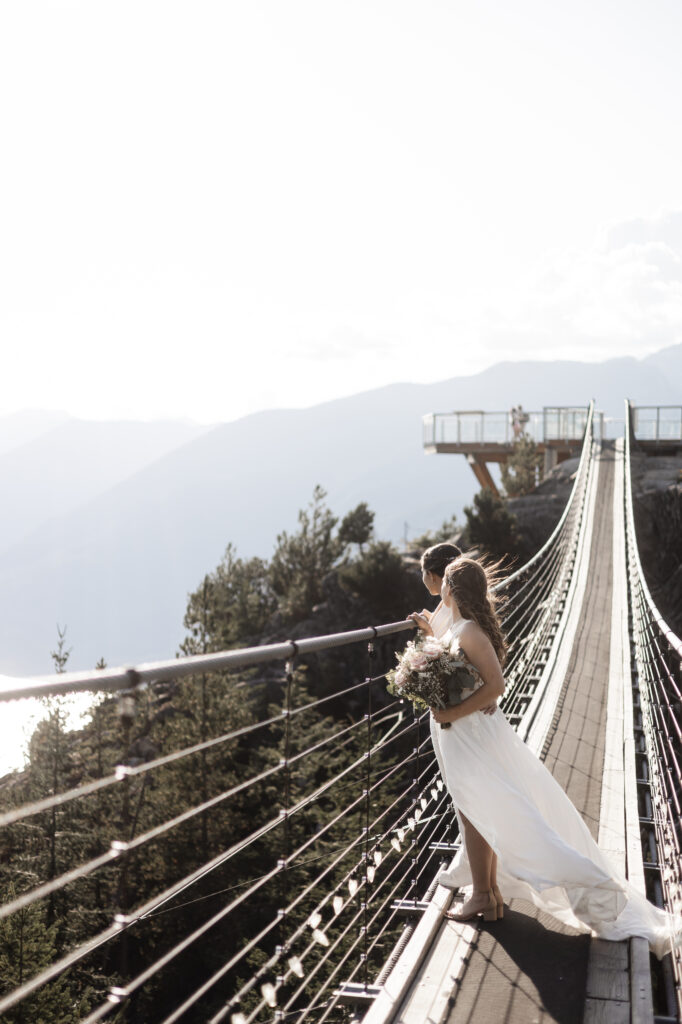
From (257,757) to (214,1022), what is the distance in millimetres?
27791

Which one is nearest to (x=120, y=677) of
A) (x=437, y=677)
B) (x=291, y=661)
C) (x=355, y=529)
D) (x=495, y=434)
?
(x=291, y=661)

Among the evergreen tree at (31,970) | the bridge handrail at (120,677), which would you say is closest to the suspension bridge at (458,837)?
the bridge handrail at (120,677)

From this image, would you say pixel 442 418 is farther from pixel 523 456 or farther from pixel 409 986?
pixel 409 986

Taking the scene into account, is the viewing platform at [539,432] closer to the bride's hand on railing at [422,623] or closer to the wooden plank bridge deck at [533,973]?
the wooden plank bridge deck at [533,973]

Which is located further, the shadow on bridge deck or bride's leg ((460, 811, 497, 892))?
bride's leg ((460, 811, 497, 892))

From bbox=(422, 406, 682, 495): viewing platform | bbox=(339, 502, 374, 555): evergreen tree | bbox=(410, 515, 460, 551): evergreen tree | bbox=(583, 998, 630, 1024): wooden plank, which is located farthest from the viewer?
bbox=(339, 502, 374, 555): evergreen tree

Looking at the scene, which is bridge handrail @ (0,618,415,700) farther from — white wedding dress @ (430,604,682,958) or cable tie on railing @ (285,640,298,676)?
white wedding dress @ (430,604,682,958)

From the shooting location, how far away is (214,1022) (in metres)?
1.85

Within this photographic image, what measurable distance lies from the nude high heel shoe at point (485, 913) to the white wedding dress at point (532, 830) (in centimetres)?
11

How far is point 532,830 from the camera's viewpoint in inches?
125

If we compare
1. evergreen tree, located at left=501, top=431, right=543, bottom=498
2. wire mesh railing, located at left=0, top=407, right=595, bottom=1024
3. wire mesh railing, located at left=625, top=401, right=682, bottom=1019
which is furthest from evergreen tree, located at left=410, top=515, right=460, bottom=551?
wire mesh railing, located at left=625, top=401, right=682, bottom=1019

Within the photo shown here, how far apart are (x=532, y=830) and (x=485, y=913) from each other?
398 mm

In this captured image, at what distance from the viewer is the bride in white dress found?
125 inches

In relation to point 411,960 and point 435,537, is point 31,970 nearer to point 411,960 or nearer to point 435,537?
point 411,960
